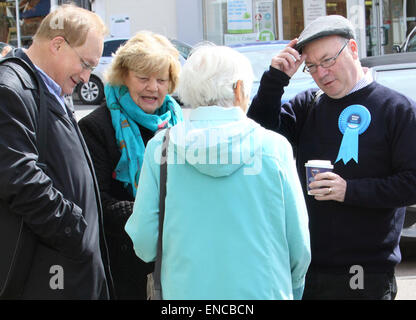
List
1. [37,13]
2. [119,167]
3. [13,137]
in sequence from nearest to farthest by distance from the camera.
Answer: [13,137]
[119,167]
[37,13]

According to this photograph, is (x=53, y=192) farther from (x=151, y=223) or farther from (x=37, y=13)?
(x=37, y=13)

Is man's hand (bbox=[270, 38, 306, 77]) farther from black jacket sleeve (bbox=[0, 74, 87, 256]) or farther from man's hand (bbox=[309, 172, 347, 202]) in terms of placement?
black jacket sleeve (bbox=[0, 74, 87, 256])

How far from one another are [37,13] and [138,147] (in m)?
16.4

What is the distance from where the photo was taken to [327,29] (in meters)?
2.55

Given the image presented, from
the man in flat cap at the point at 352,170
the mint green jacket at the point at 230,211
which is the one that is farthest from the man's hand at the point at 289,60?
the mint green jacket at the point at 230,211

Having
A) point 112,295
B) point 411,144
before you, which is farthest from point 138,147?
point 411,144

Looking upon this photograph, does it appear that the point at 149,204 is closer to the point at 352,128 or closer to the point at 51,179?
the point at 51,179

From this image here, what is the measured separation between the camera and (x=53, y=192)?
2305mm

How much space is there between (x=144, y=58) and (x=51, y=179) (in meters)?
0.88

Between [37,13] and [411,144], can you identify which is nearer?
[411,144]

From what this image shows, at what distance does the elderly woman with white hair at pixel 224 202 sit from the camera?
2.03 metres

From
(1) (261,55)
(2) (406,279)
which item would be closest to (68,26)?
(2) (406,279)

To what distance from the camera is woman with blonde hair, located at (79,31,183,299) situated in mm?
2908

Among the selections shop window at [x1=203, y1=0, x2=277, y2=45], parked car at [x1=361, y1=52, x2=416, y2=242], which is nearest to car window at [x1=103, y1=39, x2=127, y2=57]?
shop window at [x1=203, y1=0, x2=277, y2=45]
